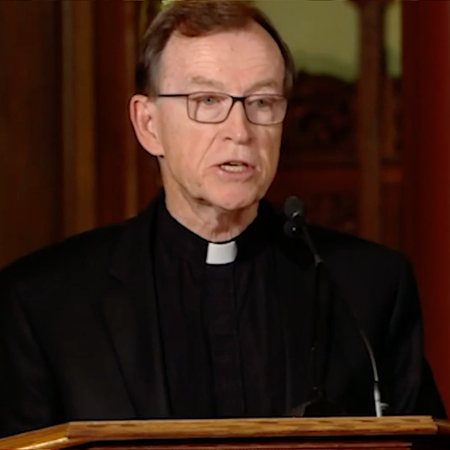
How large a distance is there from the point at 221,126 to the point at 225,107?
0.04 m

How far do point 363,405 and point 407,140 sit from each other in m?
A: 1.16

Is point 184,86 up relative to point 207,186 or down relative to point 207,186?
up

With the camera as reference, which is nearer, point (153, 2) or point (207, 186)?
point (207, 186)

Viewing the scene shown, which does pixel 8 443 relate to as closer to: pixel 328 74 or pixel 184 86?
pixel 184 86

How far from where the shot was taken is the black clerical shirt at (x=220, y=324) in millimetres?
2523

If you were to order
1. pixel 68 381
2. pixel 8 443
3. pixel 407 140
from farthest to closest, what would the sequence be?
pixel 407 140 → pixel 68 381 → pixel 8 443

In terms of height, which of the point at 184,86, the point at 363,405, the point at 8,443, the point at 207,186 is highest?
the point at 184,86

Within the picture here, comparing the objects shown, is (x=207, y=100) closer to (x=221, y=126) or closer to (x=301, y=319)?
(x=221, y=126)

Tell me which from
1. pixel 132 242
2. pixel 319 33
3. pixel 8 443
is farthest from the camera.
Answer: pixel 319 33

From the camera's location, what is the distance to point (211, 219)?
2.60 meters

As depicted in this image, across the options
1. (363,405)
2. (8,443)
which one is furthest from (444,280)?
(8,443)

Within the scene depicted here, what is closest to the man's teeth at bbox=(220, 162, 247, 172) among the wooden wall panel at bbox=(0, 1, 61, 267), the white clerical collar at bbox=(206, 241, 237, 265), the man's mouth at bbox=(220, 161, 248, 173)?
the man's mouth at bbox=(220, 161, 248, 173)

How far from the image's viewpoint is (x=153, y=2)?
3201 millimetres

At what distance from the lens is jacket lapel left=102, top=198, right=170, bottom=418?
2422mm
